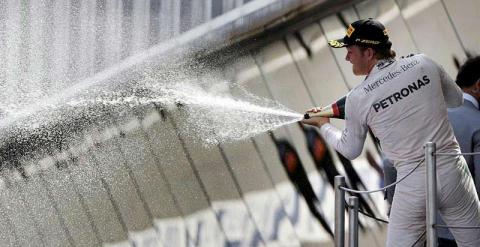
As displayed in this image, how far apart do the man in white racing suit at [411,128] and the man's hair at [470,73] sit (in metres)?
0.62

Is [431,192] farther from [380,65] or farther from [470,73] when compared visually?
[470,73]

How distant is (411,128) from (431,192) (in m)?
0.38

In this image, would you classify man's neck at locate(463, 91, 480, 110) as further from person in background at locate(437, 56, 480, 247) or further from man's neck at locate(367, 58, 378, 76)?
man's neck at locate(367, 58, 378, 76)

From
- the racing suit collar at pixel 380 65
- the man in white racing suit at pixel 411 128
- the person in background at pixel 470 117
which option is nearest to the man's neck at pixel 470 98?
the person in background at pixel 470 117

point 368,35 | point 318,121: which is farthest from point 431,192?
point 318,121

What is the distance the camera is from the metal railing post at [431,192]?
14.4ft

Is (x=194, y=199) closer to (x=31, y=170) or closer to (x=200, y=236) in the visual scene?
(x=200, y=236)

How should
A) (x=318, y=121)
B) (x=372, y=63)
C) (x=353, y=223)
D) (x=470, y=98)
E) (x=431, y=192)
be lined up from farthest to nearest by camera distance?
(x=470, y=98) < (x=318, y=121) < (x=353, y=223) < (x=372, y=63) < (x=431, y=192)

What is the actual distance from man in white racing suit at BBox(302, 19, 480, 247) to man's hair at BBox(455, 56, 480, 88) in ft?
2.03

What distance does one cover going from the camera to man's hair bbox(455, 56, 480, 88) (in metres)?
5.41

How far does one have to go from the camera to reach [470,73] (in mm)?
5449

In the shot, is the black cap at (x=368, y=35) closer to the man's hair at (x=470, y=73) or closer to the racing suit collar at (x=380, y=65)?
the racing suit collar at (x=380, y=65)

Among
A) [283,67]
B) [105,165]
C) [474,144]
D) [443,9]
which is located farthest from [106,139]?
[474,144]

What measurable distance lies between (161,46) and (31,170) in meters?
2.11
